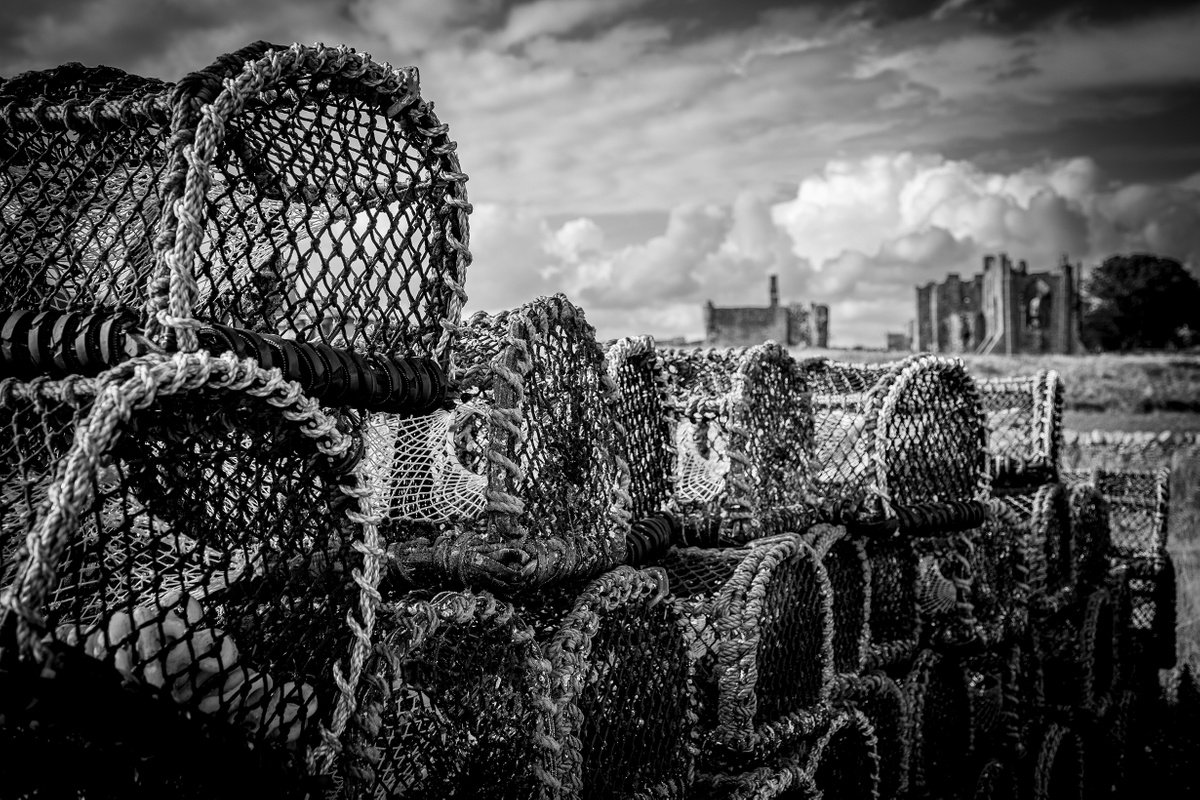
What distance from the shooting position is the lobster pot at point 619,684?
175 centimetres

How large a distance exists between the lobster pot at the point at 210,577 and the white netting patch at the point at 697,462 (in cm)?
198

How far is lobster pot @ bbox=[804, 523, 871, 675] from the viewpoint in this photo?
2.87 m

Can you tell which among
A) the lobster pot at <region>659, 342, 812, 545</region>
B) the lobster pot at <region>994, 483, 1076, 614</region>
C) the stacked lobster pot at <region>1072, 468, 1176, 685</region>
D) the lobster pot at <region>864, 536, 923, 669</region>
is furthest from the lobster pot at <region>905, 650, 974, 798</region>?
the stacked lobster pot at <region>1072, 468, 1176, 685</region>

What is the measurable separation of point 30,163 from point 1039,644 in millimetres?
4279

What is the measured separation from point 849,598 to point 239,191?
A: 221cm

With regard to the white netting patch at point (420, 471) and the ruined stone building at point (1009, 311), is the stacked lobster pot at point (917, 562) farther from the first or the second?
the ruined stone building at point (1009, 311)

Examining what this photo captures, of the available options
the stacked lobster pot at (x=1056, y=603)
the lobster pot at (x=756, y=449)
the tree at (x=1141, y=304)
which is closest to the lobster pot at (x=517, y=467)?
the lobster pot at (x=756, y=449)

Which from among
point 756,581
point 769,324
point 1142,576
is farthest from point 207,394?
point 769,324

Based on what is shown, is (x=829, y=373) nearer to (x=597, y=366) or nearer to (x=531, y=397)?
(x=597, y=366)

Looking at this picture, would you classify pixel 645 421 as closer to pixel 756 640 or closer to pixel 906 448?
pixel 756 640

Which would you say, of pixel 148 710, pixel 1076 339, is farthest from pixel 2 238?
pixel 1076 339

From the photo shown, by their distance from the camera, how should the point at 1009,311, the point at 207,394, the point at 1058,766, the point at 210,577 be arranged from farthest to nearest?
the point at 1009,311
the point at 1058,766
the point at 210,577
the point at 207,394

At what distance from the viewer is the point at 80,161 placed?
1.63 m

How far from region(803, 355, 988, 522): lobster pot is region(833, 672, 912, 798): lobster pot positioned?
58 centimetres
